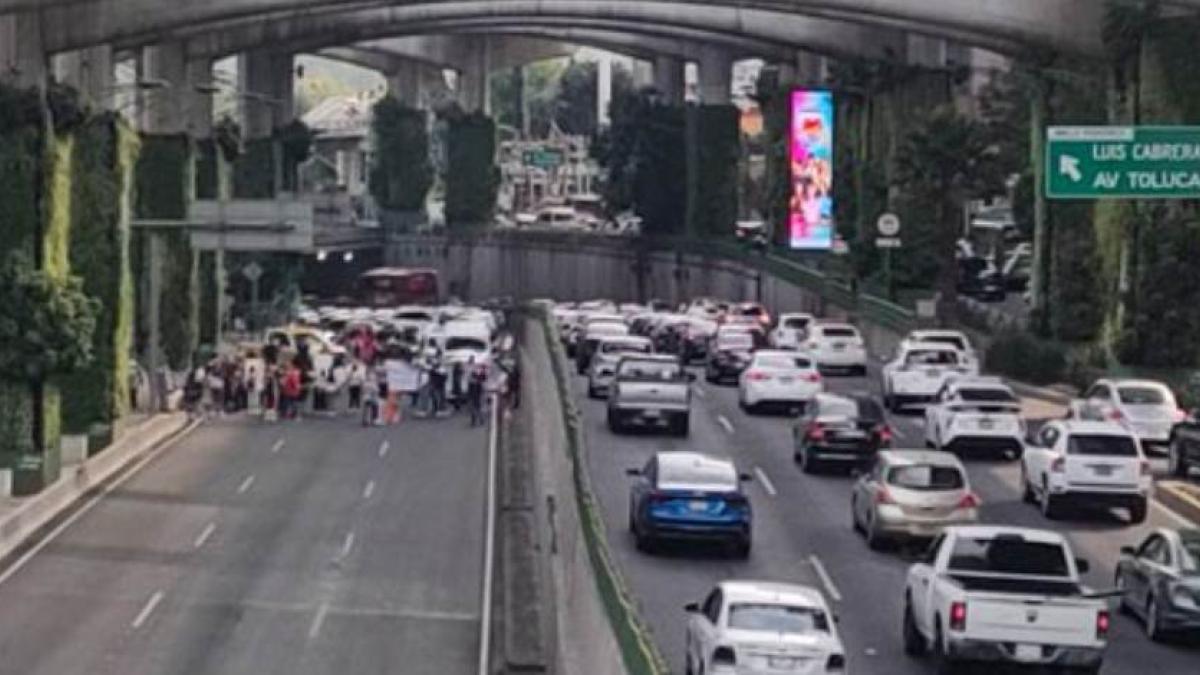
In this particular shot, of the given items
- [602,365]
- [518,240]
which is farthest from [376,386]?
[518,240]

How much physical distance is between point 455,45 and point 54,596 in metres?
110

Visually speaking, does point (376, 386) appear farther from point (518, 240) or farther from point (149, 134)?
point (518, 240)

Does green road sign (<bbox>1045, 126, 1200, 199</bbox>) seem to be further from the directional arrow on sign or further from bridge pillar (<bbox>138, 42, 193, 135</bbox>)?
bridge pillar (<bbox>138, 42, 193, 135</bbox>)

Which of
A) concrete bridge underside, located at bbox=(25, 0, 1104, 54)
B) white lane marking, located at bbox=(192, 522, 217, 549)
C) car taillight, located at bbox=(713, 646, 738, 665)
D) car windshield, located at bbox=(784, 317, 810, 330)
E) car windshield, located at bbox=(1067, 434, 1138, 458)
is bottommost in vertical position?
white lane marking, located at bbox=(192, 522, 217, 549)

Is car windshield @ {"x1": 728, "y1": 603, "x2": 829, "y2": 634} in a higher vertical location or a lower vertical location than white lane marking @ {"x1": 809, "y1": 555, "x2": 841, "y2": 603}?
higher

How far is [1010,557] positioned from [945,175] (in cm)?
5882

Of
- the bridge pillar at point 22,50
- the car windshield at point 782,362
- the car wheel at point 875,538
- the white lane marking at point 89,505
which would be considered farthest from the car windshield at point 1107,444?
the bridge pillar at point 22,50

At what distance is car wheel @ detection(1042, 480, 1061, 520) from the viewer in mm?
42281

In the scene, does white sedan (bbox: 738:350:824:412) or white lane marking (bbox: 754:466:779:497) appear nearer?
white lane marking (bbox: 754:466:779:497)

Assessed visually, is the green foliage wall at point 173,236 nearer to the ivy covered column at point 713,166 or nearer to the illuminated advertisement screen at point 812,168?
the illuminated advertisement screen at point 812,168

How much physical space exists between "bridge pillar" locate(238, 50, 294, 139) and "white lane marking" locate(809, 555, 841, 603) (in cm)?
8347

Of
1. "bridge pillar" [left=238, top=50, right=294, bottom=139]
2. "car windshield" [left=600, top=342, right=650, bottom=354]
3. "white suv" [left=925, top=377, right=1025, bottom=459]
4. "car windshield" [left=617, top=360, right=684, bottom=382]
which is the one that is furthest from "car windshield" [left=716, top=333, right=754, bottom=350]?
"bridge pillar" [left=238, top=50, right=294, bottom=139]

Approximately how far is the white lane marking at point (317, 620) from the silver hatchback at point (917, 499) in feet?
25.3

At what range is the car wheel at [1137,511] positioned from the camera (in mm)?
41594
